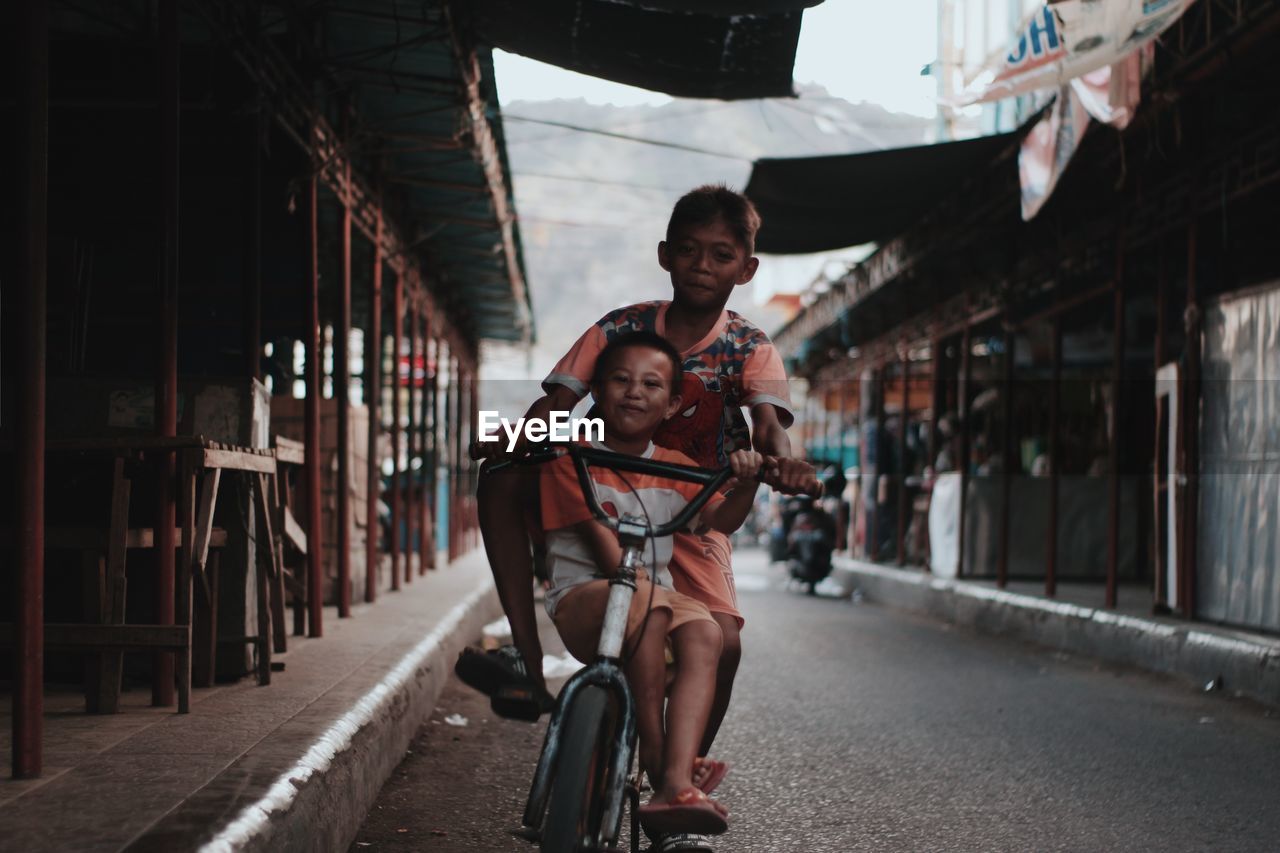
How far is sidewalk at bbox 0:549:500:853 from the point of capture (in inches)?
127

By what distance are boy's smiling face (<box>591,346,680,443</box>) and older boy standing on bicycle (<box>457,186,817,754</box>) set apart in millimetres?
241

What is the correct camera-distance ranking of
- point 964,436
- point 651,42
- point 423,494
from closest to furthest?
point 651,42 → point 964,436 → point 423,494

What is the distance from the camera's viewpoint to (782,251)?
14.1 meters

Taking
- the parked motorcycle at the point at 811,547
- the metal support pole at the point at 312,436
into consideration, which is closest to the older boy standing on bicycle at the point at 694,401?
the metal support pole at the point at 312,436

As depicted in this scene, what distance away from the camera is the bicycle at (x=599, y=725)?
9.59ft

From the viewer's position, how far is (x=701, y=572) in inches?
140

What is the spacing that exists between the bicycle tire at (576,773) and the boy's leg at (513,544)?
22.0 inches

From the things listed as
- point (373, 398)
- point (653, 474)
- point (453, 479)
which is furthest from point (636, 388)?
point (453, 479)

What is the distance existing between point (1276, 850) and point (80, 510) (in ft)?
15.4

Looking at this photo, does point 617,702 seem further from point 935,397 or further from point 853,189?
point 935,397

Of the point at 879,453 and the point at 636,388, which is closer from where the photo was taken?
the point at 636,388

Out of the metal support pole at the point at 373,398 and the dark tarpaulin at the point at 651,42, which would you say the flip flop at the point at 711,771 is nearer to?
the dark tarpaulin at the point at 651,42

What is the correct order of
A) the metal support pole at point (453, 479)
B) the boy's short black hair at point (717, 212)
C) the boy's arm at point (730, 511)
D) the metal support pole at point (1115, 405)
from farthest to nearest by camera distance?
the metal support pole at point (453, 479)
the metal support pole at point (1115, 405)
the boy's short black hair at point (717, 212)
the boy's arm at point (730, 511)

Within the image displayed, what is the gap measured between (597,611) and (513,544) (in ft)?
1.49
